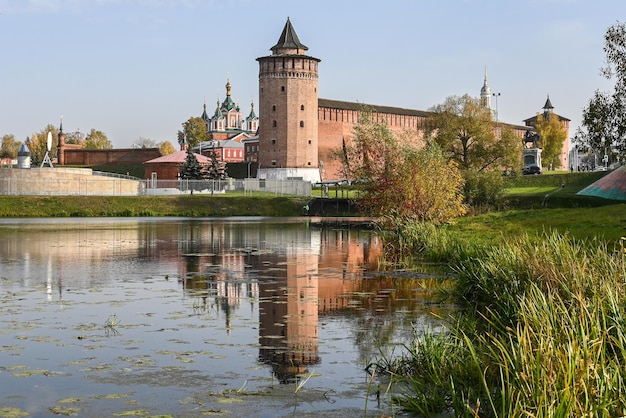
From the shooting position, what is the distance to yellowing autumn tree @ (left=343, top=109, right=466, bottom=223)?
79.7ft

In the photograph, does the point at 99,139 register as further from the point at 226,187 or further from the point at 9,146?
the point at 226,187

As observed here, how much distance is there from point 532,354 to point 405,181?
1982cm

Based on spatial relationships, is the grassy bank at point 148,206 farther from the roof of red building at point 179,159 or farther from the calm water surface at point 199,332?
the calm water surface at point 199,332

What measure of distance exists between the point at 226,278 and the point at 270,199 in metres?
31.6

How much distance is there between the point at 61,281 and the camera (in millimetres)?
13078

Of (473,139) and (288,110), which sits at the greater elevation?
(288,110)

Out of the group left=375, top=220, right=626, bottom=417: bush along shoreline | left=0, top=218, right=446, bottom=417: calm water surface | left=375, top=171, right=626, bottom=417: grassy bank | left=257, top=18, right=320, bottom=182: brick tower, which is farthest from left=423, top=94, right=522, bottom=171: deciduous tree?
left=375, top=220, right=626, bottom=417: bush along shoreline

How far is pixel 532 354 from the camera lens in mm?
4797

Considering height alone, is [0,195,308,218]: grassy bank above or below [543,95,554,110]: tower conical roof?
below

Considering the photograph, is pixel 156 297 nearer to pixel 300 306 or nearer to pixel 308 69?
pixel 300 306

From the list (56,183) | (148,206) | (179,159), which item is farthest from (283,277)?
(179,159)

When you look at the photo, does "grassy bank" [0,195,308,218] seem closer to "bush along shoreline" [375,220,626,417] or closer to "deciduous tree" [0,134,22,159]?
"bush along shoreline" [375,220,626,417]

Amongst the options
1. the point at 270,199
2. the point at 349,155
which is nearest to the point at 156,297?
the point at 349,155

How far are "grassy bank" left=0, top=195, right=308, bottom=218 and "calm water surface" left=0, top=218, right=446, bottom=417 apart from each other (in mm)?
23332
